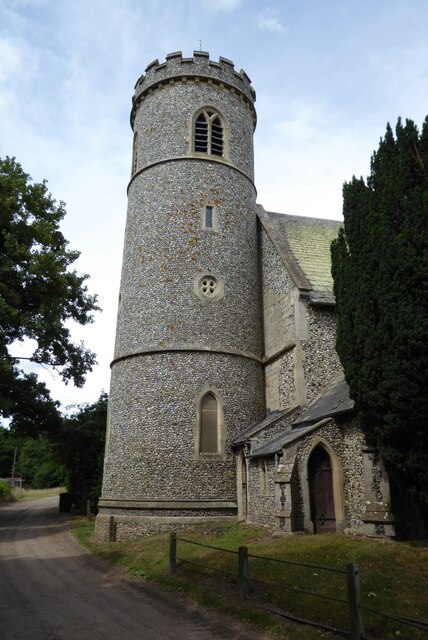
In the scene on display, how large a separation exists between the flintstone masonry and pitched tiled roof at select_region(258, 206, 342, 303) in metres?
0.09

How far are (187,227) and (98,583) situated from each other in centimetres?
1196

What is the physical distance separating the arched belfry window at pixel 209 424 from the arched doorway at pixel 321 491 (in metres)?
3.80

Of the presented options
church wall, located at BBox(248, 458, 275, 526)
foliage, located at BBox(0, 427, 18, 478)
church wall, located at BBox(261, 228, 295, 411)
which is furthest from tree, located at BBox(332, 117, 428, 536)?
foliage, located at BBox(0, 427, 18, 478)

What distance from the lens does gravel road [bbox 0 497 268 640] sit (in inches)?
279

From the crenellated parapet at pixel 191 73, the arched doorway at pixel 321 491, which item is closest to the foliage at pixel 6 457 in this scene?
the crenellated parapet at pixel 191 73

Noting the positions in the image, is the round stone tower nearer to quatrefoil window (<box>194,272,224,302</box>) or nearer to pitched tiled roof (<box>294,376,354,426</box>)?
quatrefoil window (<box>194,272,224,302</box>)

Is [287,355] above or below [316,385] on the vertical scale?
above

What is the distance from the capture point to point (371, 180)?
1213 cm

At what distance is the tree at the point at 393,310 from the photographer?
32.6 feet

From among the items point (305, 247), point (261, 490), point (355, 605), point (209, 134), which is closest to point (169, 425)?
point (261, 490)

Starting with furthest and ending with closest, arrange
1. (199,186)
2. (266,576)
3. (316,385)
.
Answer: (199,186) → (316,385) → (266,576)

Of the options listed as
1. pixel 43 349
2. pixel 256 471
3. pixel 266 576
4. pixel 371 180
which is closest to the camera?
pixel 266 576

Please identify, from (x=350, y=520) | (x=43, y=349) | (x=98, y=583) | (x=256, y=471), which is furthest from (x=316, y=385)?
(x=43, y=349)

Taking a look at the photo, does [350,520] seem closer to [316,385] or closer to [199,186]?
[316,385]
